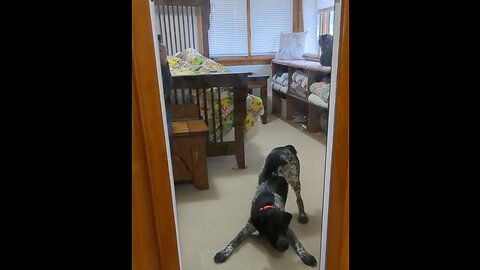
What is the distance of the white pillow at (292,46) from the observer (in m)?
1.81

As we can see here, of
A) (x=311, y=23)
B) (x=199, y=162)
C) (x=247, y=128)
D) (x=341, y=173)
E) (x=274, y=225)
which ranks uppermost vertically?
(x=311, y=23)

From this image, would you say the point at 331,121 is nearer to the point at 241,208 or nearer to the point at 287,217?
the point at 287,217

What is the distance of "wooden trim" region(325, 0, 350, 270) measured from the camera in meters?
0.84

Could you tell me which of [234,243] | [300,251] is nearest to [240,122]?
[234,243]

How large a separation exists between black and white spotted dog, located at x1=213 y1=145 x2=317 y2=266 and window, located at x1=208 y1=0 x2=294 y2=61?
68 centimetres

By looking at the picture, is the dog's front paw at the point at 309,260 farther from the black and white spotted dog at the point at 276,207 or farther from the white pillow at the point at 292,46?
the white pillow at the point at 292,46

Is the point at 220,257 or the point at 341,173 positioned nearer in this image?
the point at 341,173

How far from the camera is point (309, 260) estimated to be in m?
1.42

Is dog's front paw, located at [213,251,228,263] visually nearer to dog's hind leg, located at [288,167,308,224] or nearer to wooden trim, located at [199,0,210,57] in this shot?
dog's hind leg, located at [288,167,308,224]

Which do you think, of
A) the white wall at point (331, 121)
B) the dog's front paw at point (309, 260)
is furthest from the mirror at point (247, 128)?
the white wall at point (331, 121)

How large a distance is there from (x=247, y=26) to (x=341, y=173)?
1.27 m

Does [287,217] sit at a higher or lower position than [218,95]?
lower
